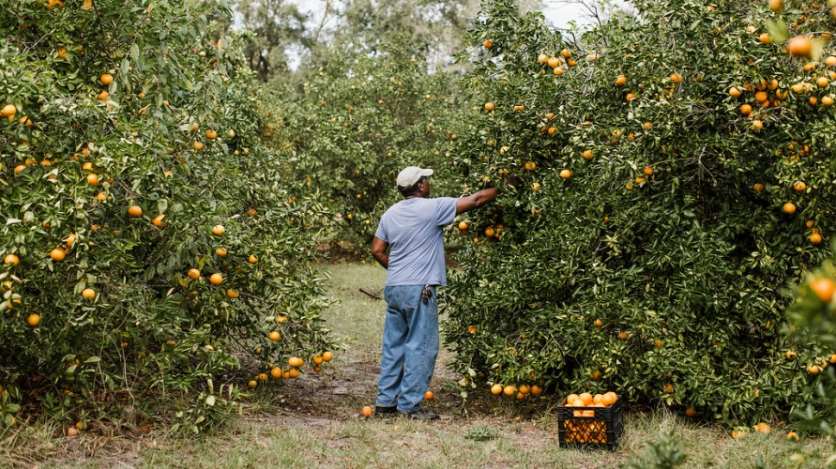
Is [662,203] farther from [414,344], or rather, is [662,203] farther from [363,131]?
[363,131]

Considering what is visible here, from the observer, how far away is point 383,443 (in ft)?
14.0

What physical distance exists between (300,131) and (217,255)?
385 inches

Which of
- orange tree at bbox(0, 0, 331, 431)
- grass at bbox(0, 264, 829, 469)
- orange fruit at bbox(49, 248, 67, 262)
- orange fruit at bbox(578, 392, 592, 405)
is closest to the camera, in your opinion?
orange fruit at bbox(49, 248, 67, 262)

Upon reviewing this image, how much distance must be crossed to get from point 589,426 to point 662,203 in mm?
1458

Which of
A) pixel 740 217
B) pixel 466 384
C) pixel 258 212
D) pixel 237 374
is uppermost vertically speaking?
pixel 740 217

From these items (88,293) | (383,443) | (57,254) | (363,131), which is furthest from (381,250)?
(363,131)

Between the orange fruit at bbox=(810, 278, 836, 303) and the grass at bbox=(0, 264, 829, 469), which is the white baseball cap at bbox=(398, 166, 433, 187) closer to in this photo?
the grass at bbox=(0, 264, 829, 469)

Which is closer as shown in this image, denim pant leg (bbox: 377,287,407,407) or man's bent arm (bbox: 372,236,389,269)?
denim pant leg (bbox: 377,287,407,407)

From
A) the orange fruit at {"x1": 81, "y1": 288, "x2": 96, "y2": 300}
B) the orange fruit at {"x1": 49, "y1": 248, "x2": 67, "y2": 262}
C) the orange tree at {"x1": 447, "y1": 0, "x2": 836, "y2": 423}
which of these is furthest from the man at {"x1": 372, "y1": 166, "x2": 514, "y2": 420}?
the orange fruit at {"x1": 49, "y1": 248, "x2": 67, "y2": 262}

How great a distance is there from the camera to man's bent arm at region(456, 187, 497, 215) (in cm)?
483

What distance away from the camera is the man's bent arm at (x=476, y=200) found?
483 cm

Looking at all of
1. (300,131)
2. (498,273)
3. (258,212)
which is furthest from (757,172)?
(300,131)

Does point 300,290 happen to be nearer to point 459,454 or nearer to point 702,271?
point 459,454

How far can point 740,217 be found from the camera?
4.38 m
